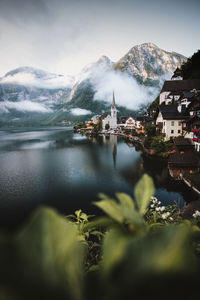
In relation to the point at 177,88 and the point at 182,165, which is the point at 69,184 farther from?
the point at 177,88

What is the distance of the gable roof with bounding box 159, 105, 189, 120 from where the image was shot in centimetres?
3691

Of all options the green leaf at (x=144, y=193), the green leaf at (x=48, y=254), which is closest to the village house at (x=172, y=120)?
the green leaf at (x=144, y=193)

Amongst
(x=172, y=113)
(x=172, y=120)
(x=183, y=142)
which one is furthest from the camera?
(x=172, y=113)

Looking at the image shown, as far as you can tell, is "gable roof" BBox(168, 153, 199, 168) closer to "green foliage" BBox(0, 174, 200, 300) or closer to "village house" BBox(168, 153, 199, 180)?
"village house" BBox(168, 153, 199, 180)

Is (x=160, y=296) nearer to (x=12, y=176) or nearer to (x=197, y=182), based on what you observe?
(x=197, y=182)

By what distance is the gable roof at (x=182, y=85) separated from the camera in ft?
167

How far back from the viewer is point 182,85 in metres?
52.9

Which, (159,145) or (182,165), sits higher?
(159,145)

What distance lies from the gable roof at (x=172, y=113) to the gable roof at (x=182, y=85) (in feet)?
56.3

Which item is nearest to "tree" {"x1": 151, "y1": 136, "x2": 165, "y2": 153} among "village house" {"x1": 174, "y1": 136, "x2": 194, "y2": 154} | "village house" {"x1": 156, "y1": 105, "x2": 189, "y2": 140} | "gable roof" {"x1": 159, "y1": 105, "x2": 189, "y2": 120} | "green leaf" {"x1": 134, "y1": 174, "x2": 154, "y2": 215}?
"village house" {"x1": 156, "y1": 105, "x2": 189, "y2": 140}

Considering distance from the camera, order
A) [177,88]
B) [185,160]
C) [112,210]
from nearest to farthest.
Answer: [112,210] < [185,160] < [177,88]

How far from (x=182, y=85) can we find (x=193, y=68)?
13797 millimetres

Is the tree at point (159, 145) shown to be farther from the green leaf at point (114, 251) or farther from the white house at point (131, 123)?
the white house at point (131, 123)

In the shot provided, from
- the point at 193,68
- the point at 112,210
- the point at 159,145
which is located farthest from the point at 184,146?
the point at 193,68
